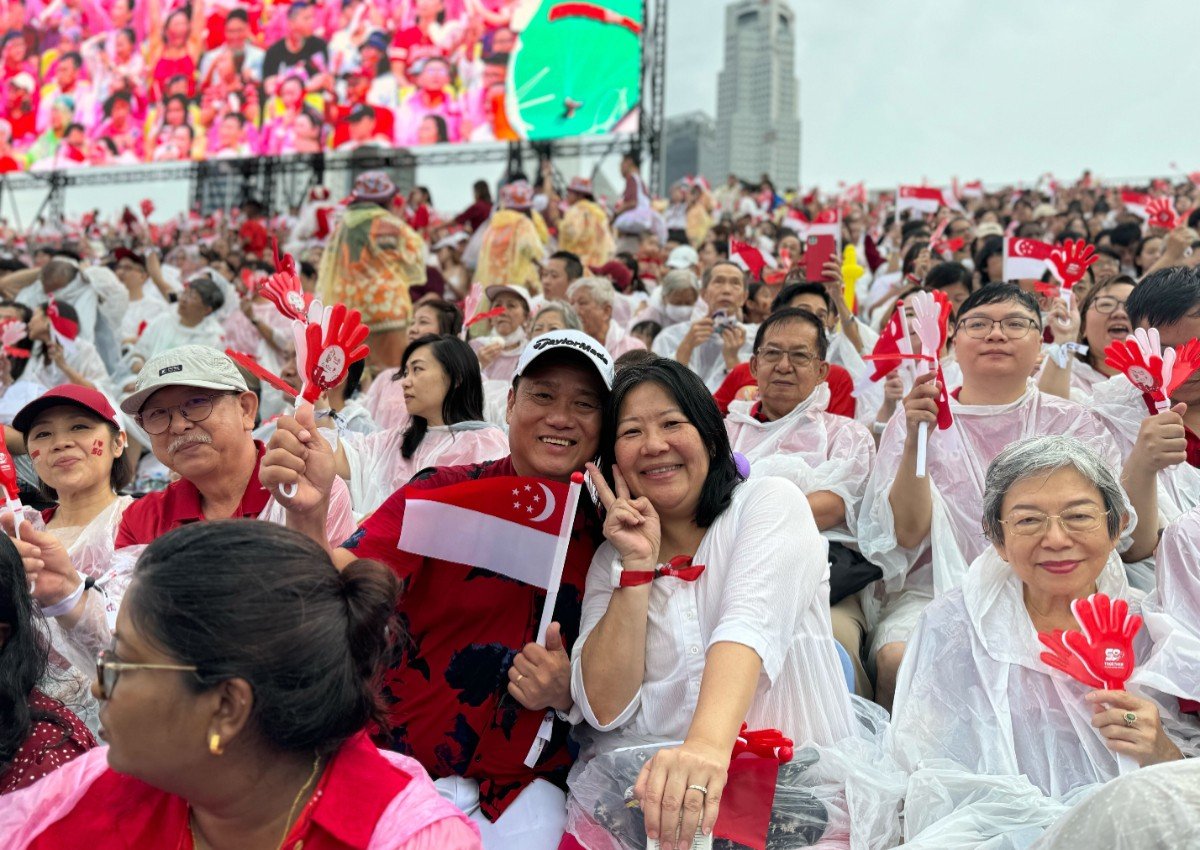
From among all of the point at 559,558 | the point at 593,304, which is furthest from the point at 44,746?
the point at 593,304

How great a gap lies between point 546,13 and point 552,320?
37.3 feet

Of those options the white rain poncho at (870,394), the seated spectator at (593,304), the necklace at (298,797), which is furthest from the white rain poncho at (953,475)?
the seated spectator at (593,304)

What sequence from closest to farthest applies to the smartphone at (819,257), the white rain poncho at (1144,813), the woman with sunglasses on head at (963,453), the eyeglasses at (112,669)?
the white rain poncho at (1144,813) → the eyeglasses at (112,669) → the woman with sunglasses on head at (963,453) → the smartphone at (819,257)

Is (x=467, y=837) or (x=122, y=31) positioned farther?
(x=122, y=31)

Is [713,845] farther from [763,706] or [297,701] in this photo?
[297,701]

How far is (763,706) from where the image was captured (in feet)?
7.14

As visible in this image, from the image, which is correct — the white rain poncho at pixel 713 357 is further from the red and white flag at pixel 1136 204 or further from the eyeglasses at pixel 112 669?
Result: the red and white flag at pixel 1136 204

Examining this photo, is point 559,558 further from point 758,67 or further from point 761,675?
point 758,67

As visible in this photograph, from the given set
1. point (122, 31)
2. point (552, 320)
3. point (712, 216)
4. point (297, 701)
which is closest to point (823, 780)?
point (297, 701)

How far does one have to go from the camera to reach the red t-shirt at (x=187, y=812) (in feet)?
5.05

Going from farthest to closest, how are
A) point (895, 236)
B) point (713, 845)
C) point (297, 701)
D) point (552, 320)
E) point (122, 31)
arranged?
point (122, 31) → point (895, 236) → point (552, 320) → point (713, 845) → point (297, 701)

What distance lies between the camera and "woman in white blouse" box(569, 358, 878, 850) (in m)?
2.06

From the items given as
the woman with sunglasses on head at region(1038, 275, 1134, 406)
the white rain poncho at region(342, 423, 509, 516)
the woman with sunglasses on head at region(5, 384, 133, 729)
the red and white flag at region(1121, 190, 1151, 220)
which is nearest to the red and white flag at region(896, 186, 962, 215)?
the red and white flag at region(1121, 190, 1151, 220)

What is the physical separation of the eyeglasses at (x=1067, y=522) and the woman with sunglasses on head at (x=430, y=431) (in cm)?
242
